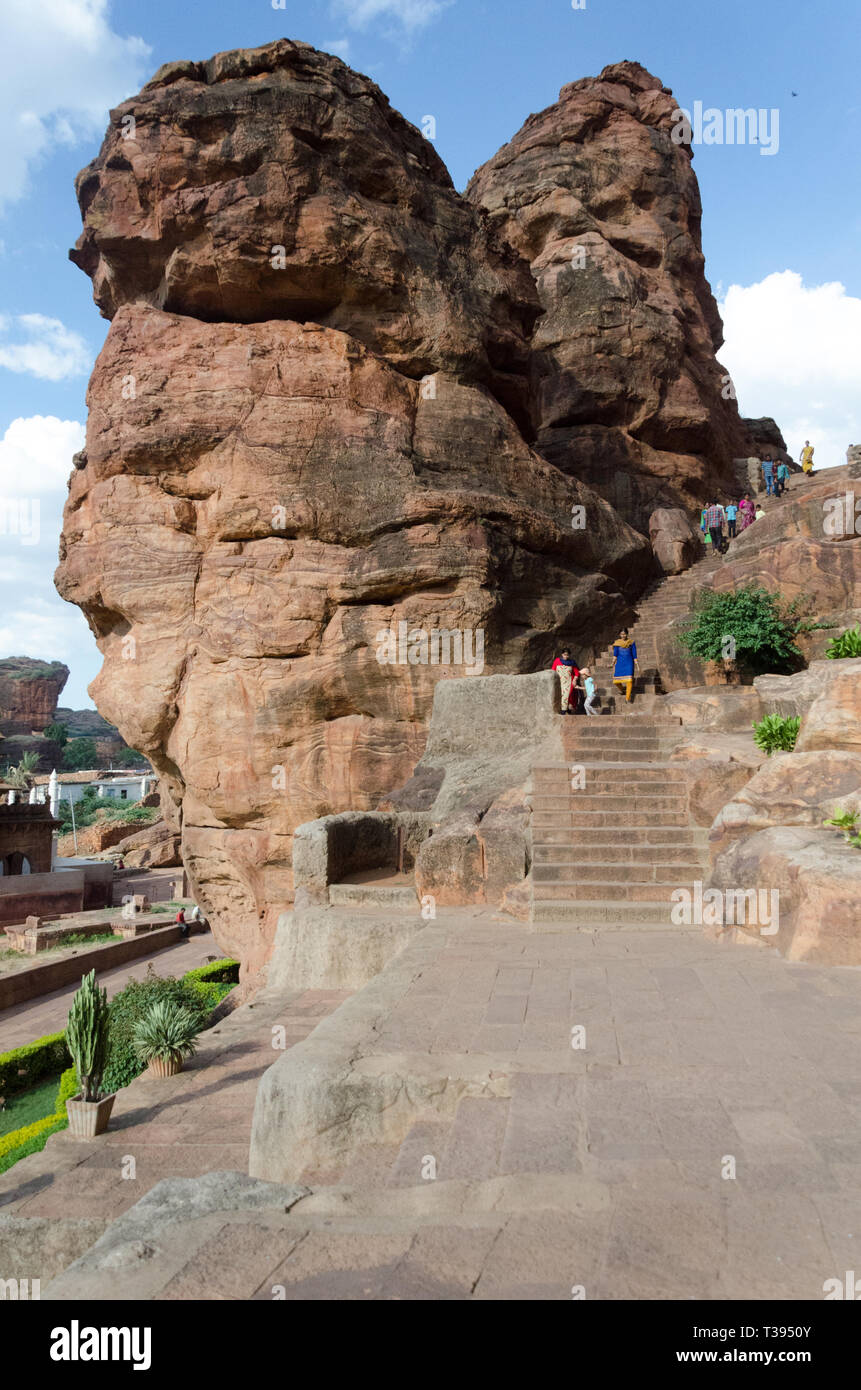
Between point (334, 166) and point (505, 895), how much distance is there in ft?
51.8

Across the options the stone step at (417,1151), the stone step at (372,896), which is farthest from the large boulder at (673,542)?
the stone step at (417,1151)

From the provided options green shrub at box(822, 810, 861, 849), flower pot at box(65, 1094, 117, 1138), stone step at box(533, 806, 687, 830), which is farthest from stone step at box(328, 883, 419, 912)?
green shrub at box(822, 810, 861, 849)

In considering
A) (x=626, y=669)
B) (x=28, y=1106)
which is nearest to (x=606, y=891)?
(x=626, y=669)

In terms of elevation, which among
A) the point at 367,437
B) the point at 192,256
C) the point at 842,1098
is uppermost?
the point at 192,256

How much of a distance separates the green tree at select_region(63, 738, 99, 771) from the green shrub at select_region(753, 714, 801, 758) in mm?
87321

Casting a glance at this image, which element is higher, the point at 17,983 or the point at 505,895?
the point at 505,895

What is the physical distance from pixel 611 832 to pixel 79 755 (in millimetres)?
90271

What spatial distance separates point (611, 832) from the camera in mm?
7695

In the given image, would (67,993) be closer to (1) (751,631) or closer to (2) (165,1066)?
(2) (165,1066)

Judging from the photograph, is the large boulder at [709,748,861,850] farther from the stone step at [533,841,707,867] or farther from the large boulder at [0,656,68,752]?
the large boulder at [0,656,68,752]

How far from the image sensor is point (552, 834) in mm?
7699

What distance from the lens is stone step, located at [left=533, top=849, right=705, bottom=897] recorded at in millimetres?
7141

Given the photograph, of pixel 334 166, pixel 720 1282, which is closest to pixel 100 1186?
pixel 720 1282

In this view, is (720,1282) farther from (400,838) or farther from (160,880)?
(160,880)
